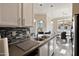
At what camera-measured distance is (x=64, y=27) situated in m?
1.37

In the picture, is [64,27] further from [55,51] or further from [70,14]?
[55,51]

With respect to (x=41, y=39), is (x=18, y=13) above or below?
above

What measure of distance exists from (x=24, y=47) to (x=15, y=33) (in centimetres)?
19

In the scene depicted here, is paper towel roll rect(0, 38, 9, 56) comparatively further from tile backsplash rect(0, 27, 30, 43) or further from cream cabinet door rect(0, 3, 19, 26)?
cream cabinet door rect(0, 3, 19, 26)

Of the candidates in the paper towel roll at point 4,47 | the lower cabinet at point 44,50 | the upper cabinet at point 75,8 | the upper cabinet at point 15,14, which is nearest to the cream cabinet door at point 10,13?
the upper cabinet at point 15,14

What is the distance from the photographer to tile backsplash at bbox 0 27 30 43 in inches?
52.7

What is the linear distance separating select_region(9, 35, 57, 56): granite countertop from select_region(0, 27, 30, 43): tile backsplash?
57 millimetres

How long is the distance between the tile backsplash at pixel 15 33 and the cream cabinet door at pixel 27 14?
7 cm

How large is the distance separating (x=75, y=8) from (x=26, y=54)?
2.37 feet

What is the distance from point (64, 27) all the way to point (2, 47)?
69cm

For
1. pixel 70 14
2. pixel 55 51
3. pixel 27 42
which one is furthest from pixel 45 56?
pixel 70 14

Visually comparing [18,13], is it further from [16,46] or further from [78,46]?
[78,46]

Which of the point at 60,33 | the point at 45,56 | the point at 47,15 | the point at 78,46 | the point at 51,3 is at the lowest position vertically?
the point at 45,56

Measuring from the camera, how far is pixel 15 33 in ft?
4.63
